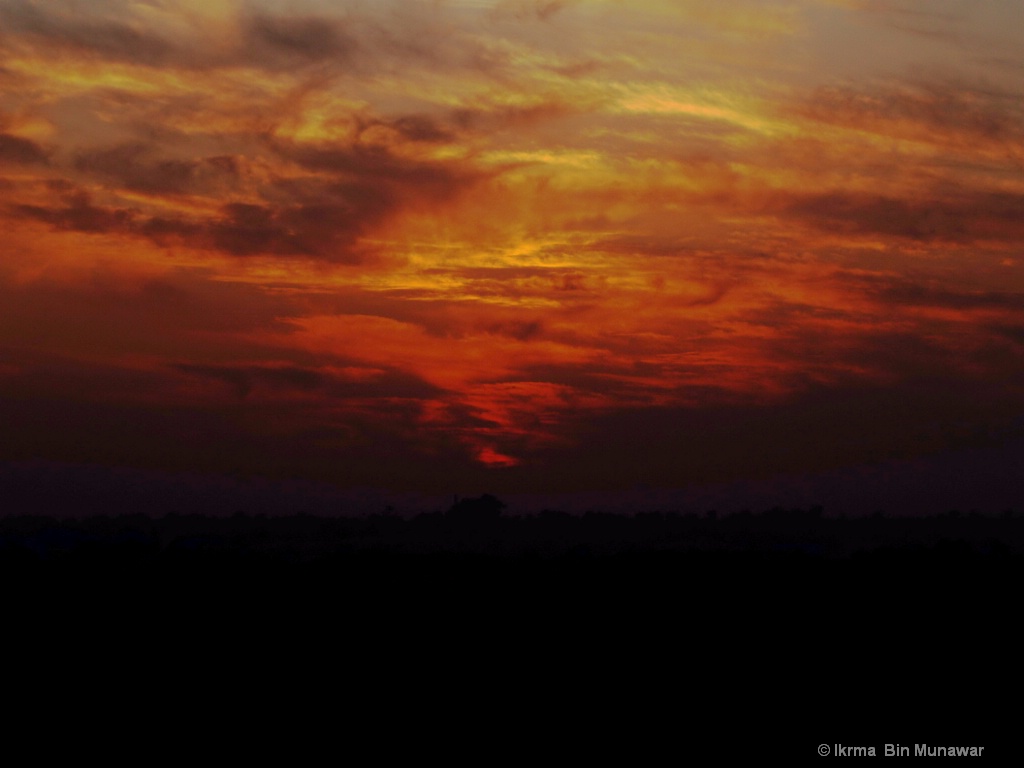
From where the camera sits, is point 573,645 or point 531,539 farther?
point 531,539

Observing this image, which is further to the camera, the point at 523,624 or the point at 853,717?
the point at 523,624

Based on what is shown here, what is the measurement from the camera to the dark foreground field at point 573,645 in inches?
966

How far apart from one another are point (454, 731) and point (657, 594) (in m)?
14.0

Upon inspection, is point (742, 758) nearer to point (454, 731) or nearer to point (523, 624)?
point (454, 731)

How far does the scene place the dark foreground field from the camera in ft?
80.5

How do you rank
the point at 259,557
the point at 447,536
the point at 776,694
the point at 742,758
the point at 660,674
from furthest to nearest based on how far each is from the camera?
the point at 447,536 < the point at 259,557 < the point at 660,674 < the point at 776,694 < the point at 742,758

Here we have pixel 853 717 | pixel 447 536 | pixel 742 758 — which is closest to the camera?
pixel 742 758

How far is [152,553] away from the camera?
53031 mm

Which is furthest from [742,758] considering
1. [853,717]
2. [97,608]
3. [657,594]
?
[97,608]

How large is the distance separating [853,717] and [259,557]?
106 feet

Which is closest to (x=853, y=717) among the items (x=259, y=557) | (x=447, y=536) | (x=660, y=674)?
(x=660, y=674)

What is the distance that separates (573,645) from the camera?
3062 centimetres

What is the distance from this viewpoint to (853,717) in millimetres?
24750

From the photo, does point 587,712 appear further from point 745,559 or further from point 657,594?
point 745,559
